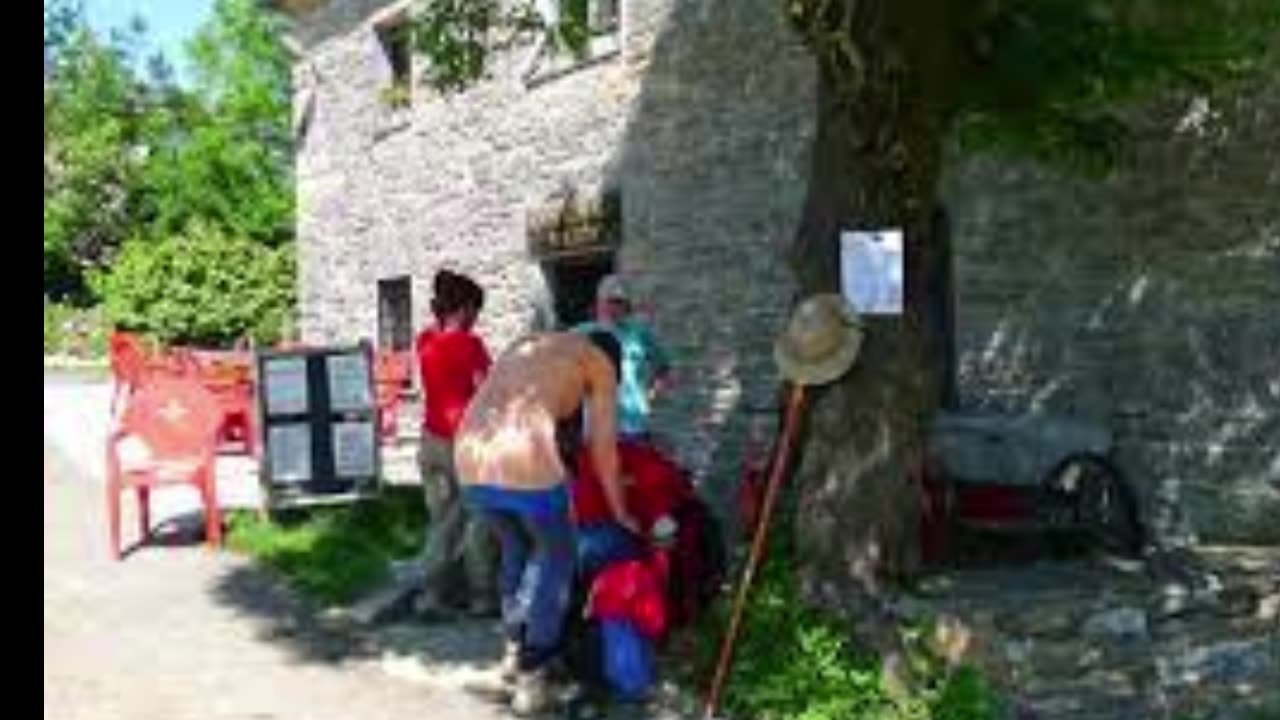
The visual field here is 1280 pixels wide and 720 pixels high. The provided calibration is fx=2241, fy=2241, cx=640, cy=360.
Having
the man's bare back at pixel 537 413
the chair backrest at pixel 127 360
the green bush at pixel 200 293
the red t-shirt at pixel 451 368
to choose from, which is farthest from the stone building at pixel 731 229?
the green bush at pixel 200 293

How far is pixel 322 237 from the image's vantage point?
25.9 metres

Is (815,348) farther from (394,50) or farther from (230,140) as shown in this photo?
(230,140)

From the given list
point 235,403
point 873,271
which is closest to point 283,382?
point 235,403

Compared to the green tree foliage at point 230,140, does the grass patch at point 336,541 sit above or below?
below

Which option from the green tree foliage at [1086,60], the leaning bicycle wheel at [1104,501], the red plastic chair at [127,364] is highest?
the green tree foliage at [1086,60]

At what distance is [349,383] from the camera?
15180 millimetres

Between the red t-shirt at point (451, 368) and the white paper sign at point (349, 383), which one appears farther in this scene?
the white paper sign at point (349, 383)

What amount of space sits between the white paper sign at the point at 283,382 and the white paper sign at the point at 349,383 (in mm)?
193

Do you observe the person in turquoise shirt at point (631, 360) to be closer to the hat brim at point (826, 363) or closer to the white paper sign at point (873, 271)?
the hat brim at point (826, 363)

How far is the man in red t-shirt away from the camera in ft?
35.9

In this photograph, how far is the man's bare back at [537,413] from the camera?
8734mm

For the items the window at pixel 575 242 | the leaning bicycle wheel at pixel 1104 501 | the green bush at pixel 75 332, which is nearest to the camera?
the leaning bicycle wheel at pixel 1104 501

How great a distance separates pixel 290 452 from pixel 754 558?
624 cm

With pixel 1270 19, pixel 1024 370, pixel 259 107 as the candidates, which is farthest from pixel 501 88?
pixel 259 107
